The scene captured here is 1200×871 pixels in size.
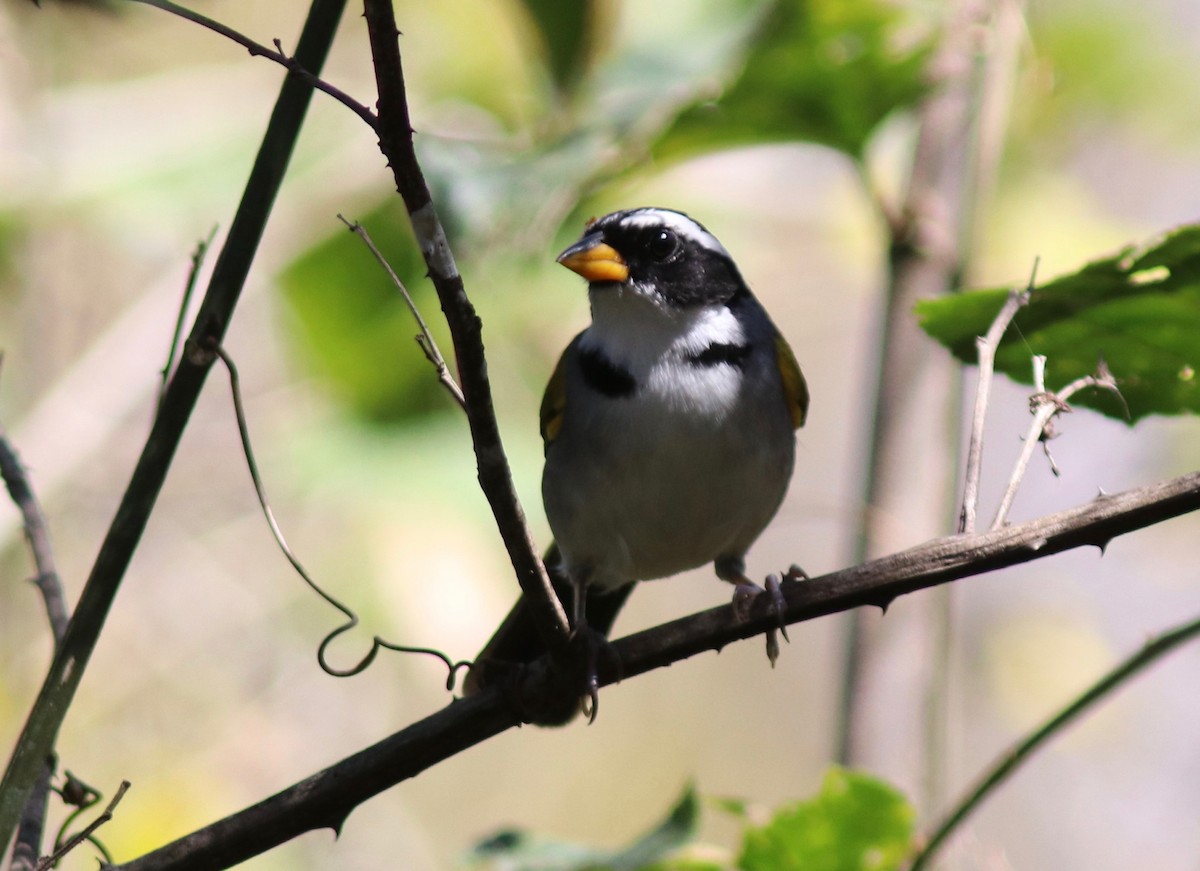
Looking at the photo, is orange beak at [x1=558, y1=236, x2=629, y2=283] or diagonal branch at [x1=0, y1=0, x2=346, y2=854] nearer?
diagonal branch at [x1=0, y1=0, x2=346, y2=854]

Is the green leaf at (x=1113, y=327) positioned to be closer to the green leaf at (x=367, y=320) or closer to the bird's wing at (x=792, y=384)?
the bird's wing at (x=792, y=384)

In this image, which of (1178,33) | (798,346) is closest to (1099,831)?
(798,346)

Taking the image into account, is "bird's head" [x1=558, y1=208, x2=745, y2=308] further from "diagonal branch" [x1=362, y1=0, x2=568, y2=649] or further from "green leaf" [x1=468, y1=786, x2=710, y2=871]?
"diagonal branch" [x1=362, y1=0, x2=568, y2=649]

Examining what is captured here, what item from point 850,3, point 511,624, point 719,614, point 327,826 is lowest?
point 327,826

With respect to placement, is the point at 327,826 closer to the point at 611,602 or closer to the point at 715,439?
the point at 715,439

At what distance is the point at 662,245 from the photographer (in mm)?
3166

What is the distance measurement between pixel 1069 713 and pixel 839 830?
1.88ft

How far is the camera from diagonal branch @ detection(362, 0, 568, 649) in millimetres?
1261

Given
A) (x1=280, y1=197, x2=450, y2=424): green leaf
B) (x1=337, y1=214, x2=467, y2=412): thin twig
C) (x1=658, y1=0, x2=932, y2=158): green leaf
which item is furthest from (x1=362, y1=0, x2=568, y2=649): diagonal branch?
(x1=280, y1=197, x2=450, y2=424): green leaf

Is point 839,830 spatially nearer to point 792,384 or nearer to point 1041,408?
point 1041,408

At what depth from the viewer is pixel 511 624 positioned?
3.42 metres

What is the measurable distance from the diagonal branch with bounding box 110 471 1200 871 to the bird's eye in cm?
154

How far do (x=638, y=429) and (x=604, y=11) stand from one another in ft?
4.50

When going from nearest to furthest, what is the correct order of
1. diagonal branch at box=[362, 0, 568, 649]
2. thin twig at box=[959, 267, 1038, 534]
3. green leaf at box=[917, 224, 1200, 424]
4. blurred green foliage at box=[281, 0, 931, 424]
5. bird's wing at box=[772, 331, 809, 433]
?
diagonal branch at box=[362, 0, 568, 649] → thin twig at box=[959, 267, 1038, 534] → green leaf at box=[917, 224, 1200, 424] → blurred green foliage at box=[281, 0, 931, 424] → bird's wing at box=[772, 331, 809, 433]
